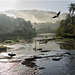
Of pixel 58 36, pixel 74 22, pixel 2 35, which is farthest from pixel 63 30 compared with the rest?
pixel 2 35

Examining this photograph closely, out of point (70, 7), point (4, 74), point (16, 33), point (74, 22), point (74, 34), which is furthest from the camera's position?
point (16, 33)

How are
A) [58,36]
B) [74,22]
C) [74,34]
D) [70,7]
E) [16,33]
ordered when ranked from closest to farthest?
[74,34], [58,36], [74,22], [70,7], [16,33]

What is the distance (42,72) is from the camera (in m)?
33.5

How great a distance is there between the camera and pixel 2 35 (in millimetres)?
185000

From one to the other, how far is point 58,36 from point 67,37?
7.84 meters

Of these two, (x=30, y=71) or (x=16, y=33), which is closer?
(x=30, y=71)

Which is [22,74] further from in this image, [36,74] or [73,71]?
[73,71]

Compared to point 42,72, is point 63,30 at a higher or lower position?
higher

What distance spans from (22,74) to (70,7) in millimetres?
125862

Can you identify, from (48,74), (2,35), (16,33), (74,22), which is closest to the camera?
(48,74)

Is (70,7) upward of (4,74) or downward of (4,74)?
upward

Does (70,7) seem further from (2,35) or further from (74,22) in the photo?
(2,35)

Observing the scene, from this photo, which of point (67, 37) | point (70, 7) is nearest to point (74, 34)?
point (67, 37)

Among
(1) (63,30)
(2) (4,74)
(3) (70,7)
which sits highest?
(3) (70,7)
